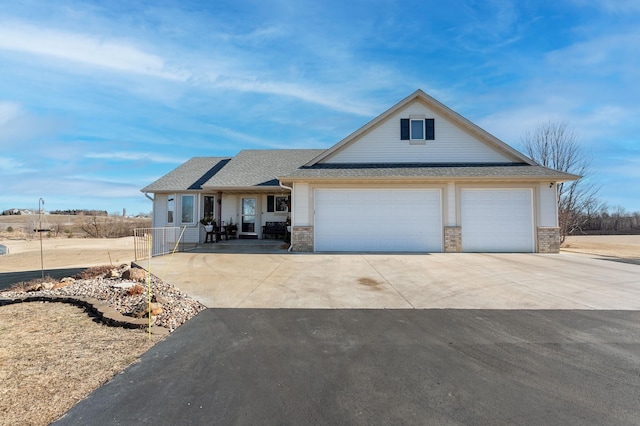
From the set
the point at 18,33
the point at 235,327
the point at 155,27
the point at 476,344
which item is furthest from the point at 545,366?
the point at 18,33

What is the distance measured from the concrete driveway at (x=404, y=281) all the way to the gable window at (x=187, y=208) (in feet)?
17.1

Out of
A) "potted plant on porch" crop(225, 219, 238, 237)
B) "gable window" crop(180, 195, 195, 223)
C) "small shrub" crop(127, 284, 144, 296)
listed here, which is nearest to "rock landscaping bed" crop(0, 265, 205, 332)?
"small shrub" crop(127, 284, 144, 296)

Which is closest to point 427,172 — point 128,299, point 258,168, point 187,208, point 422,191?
point 422,191

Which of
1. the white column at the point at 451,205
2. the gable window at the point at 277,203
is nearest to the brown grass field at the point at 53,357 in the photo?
the gable window at the point at 277,203

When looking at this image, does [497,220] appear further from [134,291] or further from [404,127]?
[134,291]

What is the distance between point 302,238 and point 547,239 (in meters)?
9.97

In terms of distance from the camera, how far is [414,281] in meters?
7.43

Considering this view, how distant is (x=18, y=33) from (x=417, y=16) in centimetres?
1239

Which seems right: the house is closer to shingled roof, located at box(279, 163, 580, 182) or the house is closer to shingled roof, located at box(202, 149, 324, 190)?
shingled roof, located at box(279, 163, 580, 182)

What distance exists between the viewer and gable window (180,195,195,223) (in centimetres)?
1579

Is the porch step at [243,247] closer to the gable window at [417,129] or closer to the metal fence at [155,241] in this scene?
the metal fence at [155,241]

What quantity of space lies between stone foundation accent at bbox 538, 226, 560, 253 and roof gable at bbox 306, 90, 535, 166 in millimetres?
3234

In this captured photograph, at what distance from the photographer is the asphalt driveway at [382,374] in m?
2.49

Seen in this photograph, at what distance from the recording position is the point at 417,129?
13.7m
